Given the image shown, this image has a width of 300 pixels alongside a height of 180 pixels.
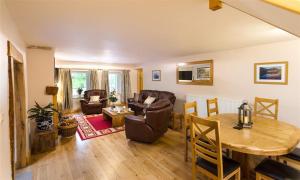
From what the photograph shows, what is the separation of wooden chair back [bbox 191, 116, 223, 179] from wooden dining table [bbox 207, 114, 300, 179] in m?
0.13

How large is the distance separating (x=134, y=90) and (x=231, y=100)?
5.56 meters

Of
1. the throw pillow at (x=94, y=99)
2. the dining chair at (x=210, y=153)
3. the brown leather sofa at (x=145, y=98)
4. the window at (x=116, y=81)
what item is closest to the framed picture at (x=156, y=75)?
the brown leather sofa at (x=145, y=98)

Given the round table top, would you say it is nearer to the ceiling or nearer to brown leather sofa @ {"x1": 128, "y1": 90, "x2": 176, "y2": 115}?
the ceiling

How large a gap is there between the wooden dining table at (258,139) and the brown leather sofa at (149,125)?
4.38ft

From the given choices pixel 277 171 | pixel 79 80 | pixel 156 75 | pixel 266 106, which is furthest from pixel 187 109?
pixel 79 80

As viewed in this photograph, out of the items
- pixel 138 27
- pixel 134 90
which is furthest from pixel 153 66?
pixel 138 27

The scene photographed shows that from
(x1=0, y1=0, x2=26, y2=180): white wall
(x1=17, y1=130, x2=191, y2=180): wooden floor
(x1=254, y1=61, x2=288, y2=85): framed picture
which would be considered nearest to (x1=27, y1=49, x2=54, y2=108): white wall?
(x1=17, y1=130, x2=191, y2=180): wooden floor

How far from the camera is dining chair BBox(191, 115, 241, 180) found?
62.0 inches

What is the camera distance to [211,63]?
4.23 metres

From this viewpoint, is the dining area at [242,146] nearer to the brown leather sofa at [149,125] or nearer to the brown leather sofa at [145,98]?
the brown leather sofa at [149,125]

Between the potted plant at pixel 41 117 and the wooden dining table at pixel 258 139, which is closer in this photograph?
the wooden dining table at pixel 258 139

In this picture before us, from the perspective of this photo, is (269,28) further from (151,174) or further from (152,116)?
(151,174)

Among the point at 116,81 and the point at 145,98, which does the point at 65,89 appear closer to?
the point at 116,81

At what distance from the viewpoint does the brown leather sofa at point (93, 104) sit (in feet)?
19.8
